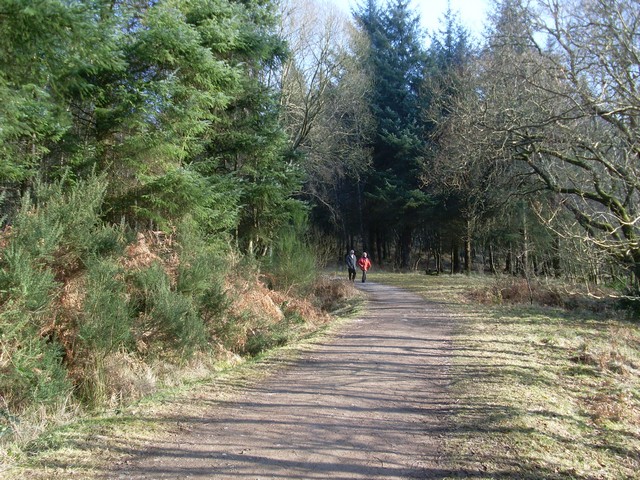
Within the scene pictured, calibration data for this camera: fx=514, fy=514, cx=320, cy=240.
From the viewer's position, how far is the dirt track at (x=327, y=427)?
4602mm

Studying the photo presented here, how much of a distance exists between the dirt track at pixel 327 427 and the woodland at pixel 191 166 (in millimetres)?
1719

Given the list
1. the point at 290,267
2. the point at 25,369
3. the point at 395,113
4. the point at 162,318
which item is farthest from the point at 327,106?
the point at 25,369

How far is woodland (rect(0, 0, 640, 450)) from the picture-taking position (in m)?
6.46

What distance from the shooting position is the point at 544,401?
22.2 ft

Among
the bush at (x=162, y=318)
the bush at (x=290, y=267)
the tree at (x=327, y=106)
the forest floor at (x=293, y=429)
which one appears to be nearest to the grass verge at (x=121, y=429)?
the forest floor at (x=293, y=429)

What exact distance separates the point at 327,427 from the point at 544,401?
3.09 metres

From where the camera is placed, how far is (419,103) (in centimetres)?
3606

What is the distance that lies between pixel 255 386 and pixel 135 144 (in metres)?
6.07

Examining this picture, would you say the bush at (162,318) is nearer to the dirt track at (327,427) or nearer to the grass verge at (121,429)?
the grass verge at (121,429)

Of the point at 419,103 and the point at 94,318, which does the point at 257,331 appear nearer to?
the point at 94,318

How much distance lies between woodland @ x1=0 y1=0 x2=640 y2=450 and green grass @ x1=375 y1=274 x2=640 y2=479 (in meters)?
1.90

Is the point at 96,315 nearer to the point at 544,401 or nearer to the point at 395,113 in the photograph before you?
the point at 544,401

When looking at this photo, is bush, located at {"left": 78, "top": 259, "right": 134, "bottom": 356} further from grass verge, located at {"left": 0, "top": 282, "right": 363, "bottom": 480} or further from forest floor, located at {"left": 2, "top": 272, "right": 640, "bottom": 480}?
forest floor, located at {"left": 2, "top": 272, "right": 640, "bottom": 480}

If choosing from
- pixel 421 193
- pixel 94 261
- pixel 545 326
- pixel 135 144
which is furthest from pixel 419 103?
pixel 94 261
